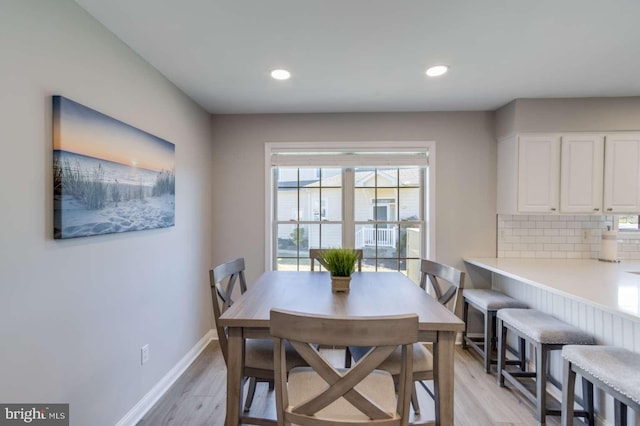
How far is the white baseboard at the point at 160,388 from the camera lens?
6.76 ft

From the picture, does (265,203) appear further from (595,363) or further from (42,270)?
(595,363)

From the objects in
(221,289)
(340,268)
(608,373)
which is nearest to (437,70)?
(340,268)

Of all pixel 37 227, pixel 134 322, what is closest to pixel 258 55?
pixel 37 227

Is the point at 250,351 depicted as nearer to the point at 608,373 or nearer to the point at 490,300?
the point at 608,373

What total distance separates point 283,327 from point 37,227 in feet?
3.97

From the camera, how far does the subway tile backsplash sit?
3180mm

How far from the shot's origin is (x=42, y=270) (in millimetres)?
1447

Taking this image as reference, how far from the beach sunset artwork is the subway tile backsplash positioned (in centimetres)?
327

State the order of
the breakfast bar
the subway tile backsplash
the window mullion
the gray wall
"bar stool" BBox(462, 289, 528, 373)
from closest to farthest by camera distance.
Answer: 1. the breakfast bar
2. "bar stool" BBox(462, 289, 528, 373)
3. the gray wall
4. the subway tile backsplash
5. the window mullion

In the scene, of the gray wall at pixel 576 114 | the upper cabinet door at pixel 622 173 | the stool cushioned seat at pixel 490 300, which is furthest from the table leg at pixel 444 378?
the upper cabinet door at pixel 622 173

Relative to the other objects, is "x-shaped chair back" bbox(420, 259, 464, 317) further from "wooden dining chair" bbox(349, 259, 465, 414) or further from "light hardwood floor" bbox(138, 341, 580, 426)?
"light hardwood floor" bbox(138, 341, 580, 426)

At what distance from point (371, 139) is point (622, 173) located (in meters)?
2.32

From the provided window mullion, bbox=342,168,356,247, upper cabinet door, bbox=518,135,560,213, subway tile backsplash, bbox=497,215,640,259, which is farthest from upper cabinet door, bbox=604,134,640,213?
window mullion, bbox=342,168,356,247

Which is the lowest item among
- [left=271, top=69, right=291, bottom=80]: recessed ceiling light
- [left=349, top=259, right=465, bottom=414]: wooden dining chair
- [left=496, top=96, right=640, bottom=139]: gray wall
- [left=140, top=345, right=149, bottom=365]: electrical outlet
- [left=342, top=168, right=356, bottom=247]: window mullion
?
[left=140, top=345, right=149, bottom=365]: electrical outlet
